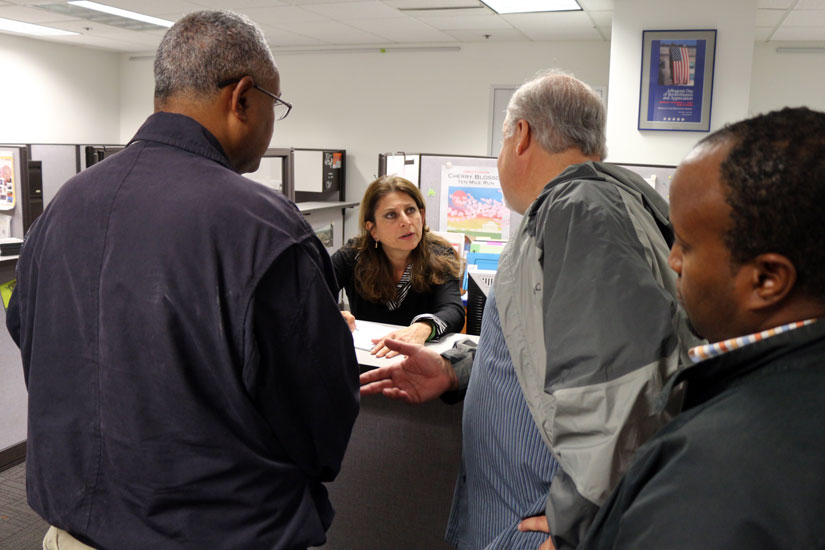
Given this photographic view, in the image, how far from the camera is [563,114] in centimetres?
113

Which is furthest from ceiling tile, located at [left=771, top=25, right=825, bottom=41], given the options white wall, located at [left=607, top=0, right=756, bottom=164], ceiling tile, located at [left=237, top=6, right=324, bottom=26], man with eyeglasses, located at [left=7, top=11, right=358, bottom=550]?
man with eyeglasses, located at [left=7, top=11, right=358, bottom=550]

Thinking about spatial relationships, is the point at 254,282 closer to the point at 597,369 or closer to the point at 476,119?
the point at 597,369

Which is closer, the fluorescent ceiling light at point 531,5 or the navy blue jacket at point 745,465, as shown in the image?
the navy blue jacket at point 745,465

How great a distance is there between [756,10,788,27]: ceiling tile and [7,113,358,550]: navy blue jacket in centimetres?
516

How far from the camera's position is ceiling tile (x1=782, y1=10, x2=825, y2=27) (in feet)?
15.7

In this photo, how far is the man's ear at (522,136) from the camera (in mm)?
1167

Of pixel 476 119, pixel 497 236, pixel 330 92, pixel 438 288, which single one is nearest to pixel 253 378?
pixel 438 288

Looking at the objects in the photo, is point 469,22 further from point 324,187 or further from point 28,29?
point 28,29

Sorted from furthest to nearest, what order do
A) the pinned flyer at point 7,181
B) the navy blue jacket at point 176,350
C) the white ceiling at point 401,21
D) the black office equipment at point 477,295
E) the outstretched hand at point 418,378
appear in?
the white ceiling at point 401,21
the pinned flyer at point 7,181
the black office equipment at point 477,295
the outstretched hand at point 418,378
the navy blue jacket at point 176,350

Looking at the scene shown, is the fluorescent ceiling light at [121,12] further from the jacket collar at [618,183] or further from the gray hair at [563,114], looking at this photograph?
the jacket collar at [618,183]

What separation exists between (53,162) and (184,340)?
571cm

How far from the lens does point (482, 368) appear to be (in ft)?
3.76

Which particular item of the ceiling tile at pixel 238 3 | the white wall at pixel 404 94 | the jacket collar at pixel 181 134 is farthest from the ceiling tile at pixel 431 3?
the jacket collar at pixel 181 134

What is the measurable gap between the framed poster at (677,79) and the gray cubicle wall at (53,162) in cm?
478
